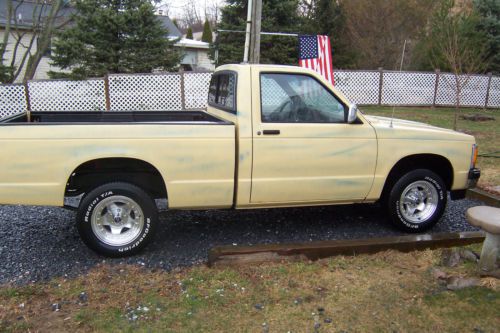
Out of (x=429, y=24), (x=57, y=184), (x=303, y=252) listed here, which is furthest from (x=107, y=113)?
(x=429, y=24)

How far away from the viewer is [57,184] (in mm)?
3988

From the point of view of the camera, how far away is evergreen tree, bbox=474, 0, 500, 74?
2008 centimetres

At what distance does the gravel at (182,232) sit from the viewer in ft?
13.7

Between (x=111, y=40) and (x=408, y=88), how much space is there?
1200cm

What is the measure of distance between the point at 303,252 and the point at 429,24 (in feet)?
67.8

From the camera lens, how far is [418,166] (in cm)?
507

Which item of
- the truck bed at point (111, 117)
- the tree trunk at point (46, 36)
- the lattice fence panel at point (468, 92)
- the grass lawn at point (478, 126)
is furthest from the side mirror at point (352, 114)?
the lattice fence panel at point (468, 92)

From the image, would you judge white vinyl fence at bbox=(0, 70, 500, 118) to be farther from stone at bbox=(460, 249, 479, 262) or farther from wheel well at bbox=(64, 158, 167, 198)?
wheel well at bbox=(64, 158, 167, 198)

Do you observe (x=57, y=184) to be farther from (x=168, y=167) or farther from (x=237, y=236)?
(x=237, y=236)

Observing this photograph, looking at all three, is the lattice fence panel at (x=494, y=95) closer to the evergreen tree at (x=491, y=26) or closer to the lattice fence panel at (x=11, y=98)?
the evergreen tree at (x=491, y=26)

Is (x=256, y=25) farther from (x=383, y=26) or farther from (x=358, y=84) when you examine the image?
(x=383, y=26)

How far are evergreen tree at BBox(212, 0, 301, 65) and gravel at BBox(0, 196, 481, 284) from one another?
15.6 m

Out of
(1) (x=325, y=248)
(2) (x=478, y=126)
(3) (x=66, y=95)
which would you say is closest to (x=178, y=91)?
(3) (x=66, y=95)

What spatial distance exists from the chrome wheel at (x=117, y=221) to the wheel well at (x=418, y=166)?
2.73m
